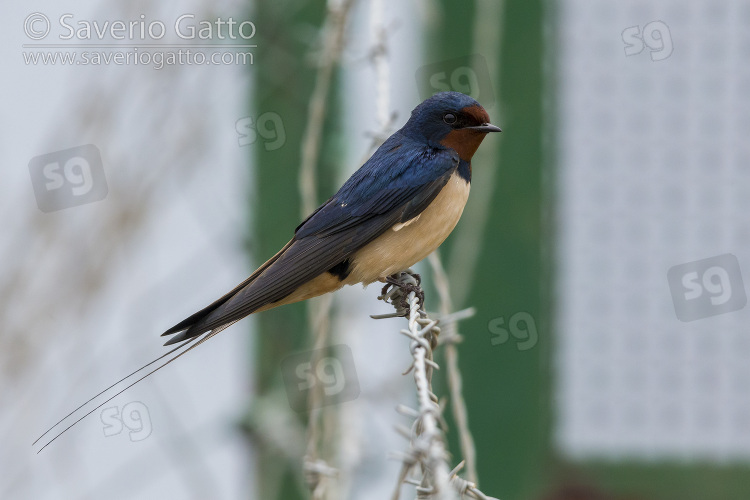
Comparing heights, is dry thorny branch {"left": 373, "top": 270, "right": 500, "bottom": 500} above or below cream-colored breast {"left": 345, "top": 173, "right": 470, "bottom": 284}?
below

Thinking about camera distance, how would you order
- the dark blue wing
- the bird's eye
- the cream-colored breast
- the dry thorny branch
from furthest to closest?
the bird's eye, the cream-colored breast, the dark blue wing, the dry thorny branch

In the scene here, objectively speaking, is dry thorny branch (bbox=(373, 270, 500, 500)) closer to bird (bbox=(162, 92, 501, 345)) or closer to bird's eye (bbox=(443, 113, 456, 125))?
bird (bbox=(162, 92, 501, 345))

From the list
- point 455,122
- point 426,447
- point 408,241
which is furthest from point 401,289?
point 426,447

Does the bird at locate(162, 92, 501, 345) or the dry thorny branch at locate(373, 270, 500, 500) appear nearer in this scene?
the dry thorny branch at locate(373, 270, 500, 500)

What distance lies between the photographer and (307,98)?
2.74 m

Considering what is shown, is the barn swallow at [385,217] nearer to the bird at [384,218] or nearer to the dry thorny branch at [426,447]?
the bird at [384,218]

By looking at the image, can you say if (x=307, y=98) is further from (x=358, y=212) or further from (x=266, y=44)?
(x=358, y=212)

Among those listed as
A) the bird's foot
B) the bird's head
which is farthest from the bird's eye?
the bird's foot

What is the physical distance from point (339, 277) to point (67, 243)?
881 mm

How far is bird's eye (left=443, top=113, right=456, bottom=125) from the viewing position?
6.49ft

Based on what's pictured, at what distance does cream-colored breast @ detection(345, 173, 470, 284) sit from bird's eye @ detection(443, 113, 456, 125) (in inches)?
6.5

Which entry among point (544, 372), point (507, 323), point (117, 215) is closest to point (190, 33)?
point (117, 215)

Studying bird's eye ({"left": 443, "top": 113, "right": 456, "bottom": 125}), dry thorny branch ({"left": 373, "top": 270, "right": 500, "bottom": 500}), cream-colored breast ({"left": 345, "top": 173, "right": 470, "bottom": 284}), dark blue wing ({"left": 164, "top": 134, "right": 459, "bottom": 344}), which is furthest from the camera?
bird's eye ({"left": 443, "top": 113, "right": 456, "bottom": 125})

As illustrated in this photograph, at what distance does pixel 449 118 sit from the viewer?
1984 mm
